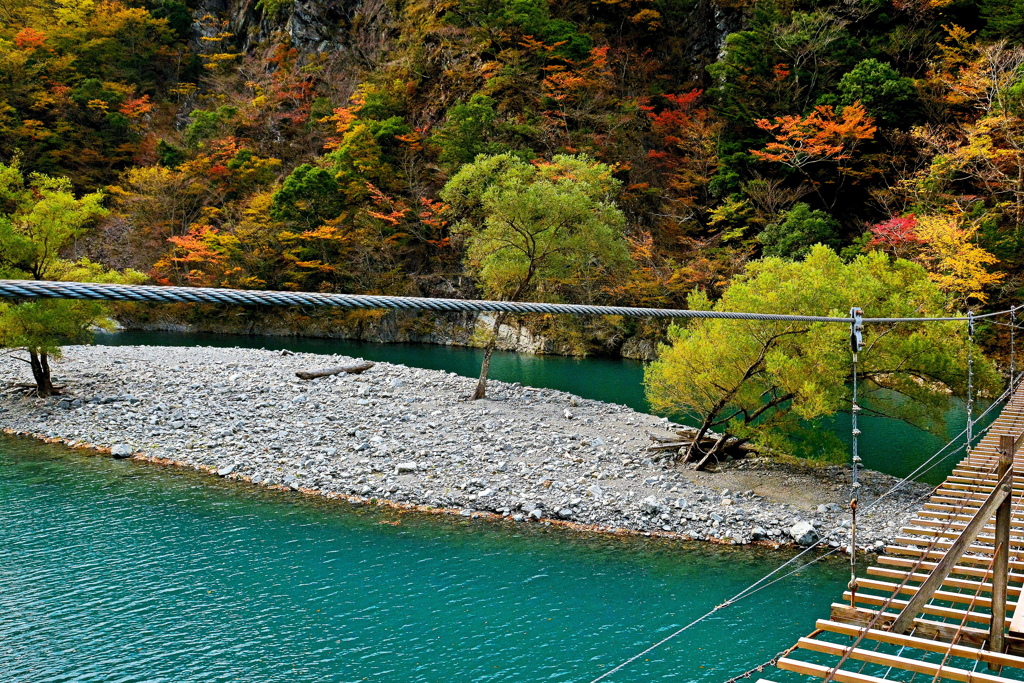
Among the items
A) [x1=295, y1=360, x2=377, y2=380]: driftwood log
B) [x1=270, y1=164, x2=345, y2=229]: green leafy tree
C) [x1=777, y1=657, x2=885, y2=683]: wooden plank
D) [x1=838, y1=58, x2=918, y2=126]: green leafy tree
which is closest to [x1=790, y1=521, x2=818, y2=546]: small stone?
[x1=777, y1=657, x2=885, y2=683]: wooden plank

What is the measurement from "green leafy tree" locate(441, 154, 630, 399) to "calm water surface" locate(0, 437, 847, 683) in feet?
27.1

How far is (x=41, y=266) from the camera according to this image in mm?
17000

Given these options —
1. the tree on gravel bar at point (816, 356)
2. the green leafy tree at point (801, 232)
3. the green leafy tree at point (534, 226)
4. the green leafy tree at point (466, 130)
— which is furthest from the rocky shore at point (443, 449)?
the green leafy tree at point (466, 130)

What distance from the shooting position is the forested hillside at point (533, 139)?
21.7 m

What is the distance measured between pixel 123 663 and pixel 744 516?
9276 millimetres

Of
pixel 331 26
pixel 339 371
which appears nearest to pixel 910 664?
pixel 339 371

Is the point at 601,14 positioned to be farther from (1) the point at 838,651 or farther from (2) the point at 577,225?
(1) the point at 838,651

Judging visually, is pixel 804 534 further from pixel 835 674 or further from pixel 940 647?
pixel 835 674

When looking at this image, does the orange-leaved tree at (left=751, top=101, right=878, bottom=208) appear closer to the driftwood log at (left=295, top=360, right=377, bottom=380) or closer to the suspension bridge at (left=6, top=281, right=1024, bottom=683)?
the driftwood log at (left=295, top=360, right=377, bottom=380)

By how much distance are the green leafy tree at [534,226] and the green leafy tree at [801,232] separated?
32.4 ft

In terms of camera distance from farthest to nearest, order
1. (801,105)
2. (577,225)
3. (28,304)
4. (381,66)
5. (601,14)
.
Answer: (381,66) → (601,14) → (801,105) → (577,225) → (28,304)

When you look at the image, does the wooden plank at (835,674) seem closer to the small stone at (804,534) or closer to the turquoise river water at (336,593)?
the turquoise river water at (336,593)

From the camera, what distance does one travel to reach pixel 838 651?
3818 millimetres

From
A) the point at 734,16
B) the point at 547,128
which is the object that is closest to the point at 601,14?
the point at 734,16
